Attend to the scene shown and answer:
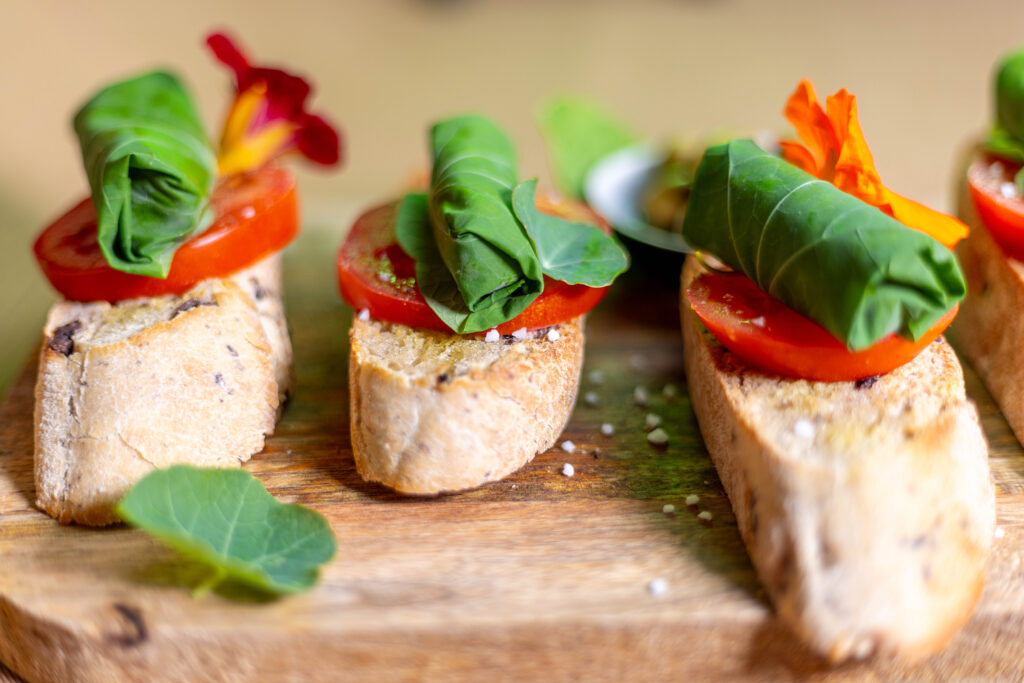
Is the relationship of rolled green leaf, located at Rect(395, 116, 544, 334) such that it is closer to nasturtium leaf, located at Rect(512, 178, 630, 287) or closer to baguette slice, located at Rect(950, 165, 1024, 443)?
nasturtium leaf, located at Rect(512, 178, 630, 287)

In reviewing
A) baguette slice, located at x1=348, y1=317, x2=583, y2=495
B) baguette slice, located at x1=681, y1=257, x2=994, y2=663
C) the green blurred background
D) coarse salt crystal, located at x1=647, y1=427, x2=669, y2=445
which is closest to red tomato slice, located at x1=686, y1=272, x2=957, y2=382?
baguette slice, located at x1=681, y1=257, x2=994, y2=663

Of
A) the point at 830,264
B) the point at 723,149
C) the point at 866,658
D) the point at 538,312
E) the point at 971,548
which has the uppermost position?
the point at 723,149

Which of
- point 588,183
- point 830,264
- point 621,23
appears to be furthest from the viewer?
point 621,23

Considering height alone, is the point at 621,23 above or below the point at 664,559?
above

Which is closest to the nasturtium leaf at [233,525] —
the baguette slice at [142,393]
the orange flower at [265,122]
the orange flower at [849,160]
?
the baguette slice at [142,393]

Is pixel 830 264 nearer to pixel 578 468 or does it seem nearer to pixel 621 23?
pixel 578 468

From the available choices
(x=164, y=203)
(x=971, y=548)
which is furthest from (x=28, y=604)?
(x=971, y=548)

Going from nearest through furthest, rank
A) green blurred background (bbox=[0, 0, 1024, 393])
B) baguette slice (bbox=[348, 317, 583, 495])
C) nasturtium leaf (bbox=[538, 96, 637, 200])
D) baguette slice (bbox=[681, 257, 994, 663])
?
baguette slice (bbox=[681, 257, 994, 663])
baguette slice (bbox=[348, 317, 583, 495])
nasturtium leaf (bbox=[538, 96, 637, 200])
green blurred background (bbox=[0, 0, 1024, 393])
